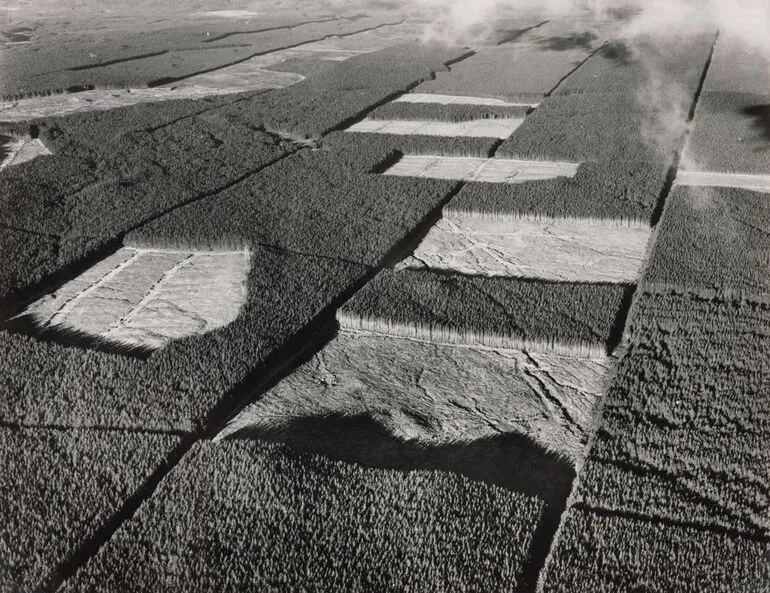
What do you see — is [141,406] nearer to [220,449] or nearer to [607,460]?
[220,449]

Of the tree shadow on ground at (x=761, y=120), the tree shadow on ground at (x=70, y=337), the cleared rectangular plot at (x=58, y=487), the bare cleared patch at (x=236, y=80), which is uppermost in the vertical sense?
the cleared rectangular plot at (x=58, y=487)

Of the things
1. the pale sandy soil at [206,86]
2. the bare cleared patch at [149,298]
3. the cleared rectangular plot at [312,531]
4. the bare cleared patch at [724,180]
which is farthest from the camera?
the pale sandy soil at [206,86]

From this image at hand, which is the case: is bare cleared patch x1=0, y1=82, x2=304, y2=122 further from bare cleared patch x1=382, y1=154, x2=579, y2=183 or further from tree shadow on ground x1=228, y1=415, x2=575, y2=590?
tree shadow on ground x1=228, y1=415, x2=575, y2=590

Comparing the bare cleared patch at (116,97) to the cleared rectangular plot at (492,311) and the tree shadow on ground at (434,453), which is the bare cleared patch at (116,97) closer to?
the cleared rectangular plot at (492,311)

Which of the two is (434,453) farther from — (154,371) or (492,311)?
(154,371)

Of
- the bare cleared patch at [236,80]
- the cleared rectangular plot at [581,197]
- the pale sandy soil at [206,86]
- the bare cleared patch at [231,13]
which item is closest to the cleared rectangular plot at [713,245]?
the cleared rectangular plot at [581,197]

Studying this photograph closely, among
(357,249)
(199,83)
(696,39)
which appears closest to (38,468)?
(357,249)
